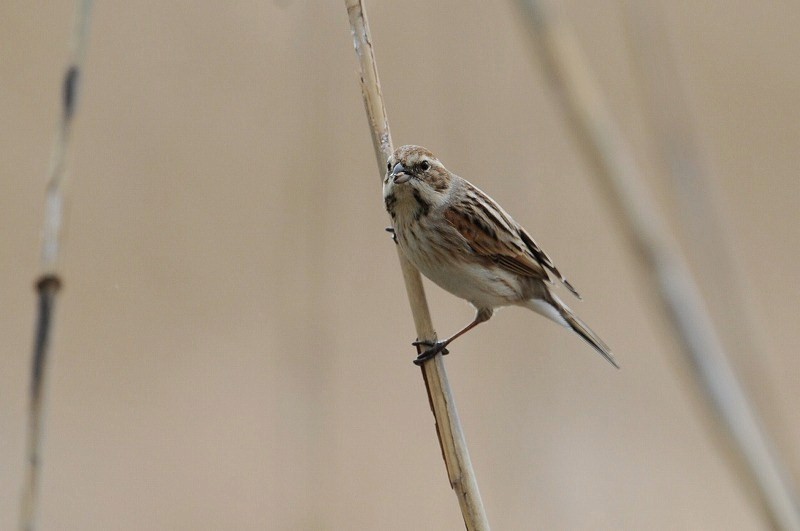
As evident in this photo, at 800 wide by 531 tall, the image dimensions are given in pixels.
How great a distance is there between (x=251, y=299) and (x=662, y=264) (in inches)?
167

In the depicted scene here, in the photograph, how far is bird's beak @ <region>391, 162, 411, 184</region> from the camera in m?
1.99

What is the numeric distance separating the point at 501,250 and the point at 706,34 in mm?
4450

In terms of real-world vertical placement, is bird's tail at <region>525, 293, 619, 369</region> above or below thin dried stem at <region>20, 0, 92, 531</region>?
above

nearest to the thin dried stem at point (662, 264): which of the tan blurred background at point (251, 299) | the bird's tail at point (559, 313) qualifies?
the bird's tail at point (559, 313)

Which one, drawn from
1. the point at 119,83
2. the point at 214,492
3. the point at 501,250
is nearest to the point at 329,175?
the point at 501,250

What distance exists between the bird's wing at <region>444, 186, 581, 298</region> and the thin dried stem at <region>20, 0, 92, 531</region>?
1.22 meters

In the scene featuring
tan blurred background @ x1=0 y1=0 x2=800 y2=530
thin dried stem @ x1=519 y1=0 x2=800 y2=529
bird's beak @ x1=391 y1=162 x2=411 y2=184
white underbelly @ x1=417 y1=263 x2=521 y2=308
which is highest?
tan blurred background @ x1=0 y1=0 x2=800 y2=530

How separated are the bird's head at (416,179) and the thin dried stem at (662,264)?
1023mm

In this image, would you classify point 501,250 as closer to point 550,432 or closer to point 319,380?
point 319,380

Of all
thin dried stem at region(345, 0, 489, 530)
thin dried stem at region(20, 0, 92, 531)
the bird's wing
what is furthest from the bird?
thin dried stem at region(20, 0, 92, 531)

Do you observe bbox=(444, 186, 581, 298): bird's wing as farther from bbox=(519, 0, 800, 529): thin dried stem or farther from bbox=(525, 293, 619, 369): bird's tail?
bbox=(519, 0, 800, 529): thin dried stem

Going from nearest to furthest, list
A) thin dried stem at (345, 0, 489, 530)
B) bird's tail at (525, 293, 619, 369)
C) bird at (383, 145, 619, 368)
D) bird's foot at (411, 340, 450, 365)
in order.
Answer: thin dried stem at (345, 0, 489, 530), bird's foot at (411, 340, 450, 365), bird at (383, 145, 619, 368), bird's tail at (525, 293, 619, 369)

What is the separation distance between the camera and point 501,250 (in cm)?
235

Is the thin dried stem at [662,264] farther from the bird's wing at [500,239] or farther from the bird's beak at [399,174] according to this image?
the bird's wing at [500,239]
